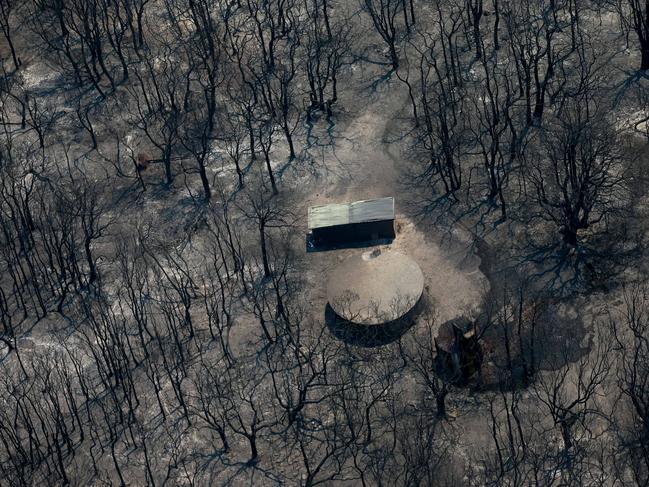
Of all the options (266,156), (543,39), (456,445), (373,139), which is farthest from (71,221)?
(543,39)

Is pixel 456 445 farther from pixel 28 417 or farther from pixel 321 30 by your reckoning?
pixel 321 30

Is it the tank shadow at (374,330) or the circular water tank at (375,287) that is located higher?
the circular water tank at (375,287)

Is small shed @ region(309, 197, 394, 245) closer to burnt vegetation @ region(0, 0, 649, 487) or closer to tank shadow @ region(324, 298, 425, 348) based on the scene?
burnt vegetation @ region(0, 0, 649, 487)

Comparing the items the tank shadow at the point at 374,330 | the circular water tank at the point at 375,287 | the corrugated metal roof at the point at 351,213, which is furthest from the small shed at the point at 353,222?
the tank shadow at the point at 374,330

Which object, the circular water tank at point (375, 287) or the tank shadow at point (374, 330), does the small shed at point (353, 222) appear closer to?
the circular water tank at point (375, 287)

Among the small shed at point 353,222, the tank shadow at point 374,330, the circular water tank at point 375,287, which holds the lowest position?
the tank shadow at point 374,330

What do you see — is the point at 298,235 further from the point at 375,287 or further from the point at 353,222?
the point at 375,287

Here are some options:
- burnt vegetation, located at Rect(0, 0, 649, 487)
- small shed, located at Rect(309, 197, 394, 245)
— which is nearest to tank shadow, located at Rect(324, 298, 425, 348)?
burnt vegetation, located at Rect(0, 0, 649, 487)
